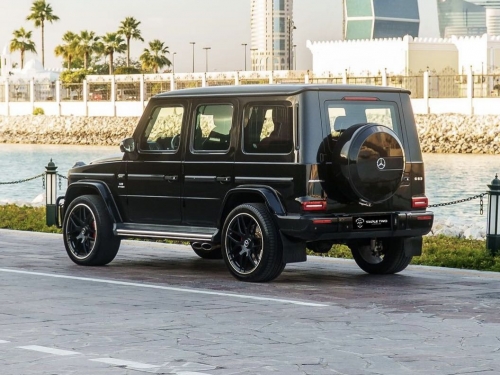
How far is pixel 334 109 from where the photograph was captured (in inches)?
510

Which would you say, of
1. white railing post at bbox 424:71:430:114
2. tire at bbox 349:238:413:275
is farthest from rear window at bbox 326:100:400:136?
white railing post at bbox 424:71:430:114

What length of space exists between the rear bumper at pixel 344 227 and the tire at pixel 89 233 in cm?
272

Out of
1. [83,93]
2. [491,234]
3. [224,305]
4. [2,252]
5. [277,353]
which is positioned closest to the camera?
[277,353]

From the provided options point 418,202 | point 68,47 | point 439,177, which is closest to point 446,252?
point 418,202

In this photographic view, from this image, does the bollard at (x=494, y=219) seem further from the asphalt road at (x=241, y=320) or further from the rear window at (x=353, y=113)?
the rear window at (x=353, y=113)

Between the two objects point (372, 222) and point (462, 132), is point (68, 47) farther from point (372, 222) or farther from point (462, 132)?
point (372, 222)

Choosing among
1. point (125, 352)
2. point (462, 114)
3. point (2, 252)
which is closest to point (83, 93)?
point (462, 114)

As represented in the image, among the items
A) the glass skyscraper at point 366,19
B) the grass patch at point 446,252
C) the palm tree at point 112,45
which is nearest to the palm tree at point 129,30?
the palm tree at point 112,45

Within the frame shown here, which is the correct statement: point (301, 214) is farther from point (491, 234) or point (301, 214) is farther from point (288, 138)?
→ point (491, 234)

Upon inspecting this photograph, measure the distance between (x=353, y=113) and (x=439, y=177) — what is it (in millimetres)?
54601

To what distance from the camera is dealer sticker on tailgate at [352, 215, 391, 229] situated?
41.9 feet

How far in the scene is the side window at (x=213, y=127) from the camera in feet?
44.3

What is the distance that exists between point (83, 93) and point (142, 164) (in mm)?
115892

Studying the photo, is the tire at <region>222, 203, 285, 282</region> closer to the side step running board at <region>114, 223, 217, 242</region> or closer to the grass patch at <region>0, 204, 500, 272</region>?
the side step running board at <region>114, 223, 217, 242</region>
